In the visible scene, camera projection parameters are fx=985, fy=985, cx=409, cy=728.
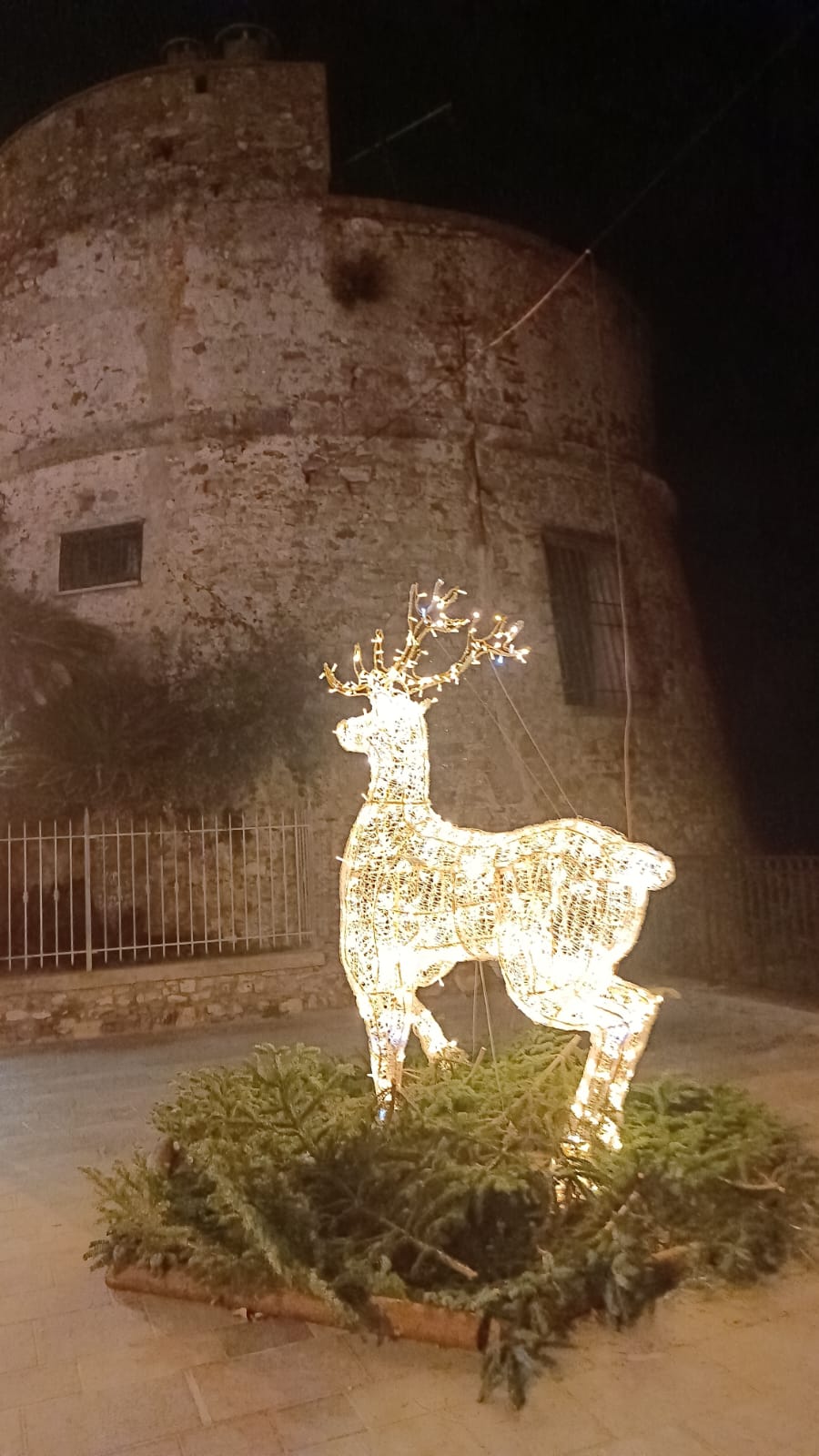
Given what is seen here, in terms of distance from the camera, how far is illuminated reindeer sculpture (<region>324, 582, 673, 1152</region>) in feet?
12.6

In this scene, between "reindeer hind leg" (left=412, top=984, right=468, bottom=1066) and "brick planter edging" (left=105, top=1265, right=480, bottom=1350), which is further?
"reindeer hind leg" (left=412, top=984, right=468, bottom=1066)

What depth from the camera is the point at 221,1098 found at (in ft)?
14.8

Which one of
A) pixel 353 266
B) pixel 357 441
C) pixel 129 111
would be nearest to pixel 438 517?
pixel 357 441

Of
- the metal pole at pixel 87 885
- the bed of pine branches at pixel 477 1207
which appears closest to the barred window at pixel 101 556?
the metal pole at pixel 87 885

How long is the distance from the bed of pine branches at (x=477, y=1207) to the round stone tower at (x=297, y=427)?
298 inches

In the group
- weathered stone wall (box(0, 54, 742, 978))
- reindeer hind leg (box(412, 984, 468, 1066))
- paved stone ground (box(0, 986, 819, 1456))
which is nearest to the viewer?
paved stone ground (box(0, 986, 819, 1456))

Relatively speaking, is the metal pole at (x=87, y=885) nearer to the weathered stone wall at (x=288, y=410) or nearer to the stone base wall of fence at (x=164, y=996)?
the stone base wall of fence at (x=164, y=996)

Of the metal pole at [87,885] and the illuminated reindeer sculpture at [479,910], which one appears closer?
the illuminated reindeer sculpture at [479,910]

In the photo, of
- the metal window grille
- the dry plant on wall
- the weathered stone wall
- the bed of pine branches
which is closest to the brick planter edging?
the bed of pine branches

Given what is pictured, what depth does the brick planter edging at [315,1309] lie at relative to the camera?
310 cm

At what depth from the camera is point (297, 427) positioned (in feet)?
40.8

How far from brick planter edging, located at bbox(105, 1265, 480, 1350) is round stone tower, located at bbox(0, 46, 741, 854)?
8.04 m

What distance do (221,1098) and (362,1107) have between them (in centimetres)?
71

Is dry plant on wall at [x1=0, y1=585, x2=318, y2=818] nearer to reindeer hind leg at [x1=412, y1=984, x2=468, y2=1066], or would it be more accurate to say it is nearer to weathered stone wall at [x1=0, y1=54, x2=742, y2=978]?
weathered stone wall at [x1=0, y1=54, x2=742, y2=978]
